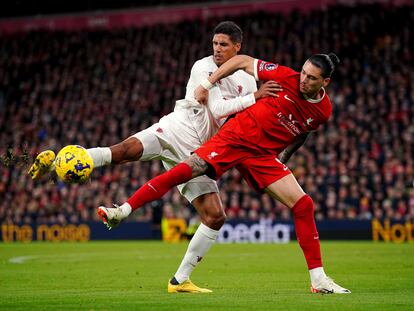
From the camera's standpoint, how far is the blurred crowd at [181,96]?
85.8ft

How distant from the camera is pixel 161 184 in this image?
329 inches

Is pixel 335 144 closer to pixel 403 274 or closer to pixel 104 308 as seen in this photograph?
pixel 403 274

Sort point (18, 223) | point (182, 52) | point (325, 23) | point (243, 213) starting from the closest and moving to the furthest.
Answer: point (243, 213), point (18, 223), point (325, 23), point (182, 52)

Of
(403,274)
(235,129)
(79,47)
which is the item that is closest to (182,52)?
(79,47)

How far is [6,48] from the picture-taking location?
127ft

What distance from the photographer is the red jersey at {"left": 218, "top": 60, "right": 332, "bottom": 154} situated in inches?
344

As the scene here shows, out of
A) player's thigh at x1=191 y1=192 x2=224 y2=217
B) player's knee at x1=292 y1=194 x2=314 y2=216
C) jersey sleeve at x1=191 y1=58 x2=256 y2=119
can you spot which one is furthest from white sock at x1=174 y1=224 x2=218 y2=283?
jersey sleeve at x1=191 y1=58 x2=256 y2=119

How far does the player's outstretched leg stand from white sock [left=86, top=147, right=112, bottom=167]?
41 cm

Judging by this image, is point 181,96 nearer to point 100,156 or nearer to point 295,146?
point 295,146

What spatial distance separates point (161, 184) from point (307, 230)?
5.65 ft

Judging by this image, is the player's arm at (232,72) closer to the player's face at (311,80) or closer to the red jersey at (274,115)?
the red jersey at (274,115)

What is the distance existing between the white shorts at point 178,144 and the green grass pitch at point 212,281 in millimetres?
1214

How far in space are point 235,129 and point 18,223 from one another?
22.2m

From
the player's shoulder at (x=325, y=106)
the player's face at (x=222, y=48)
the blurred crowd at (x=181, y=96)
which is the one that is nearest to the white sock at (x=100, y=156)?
the player's face at (x=222, y=48)
